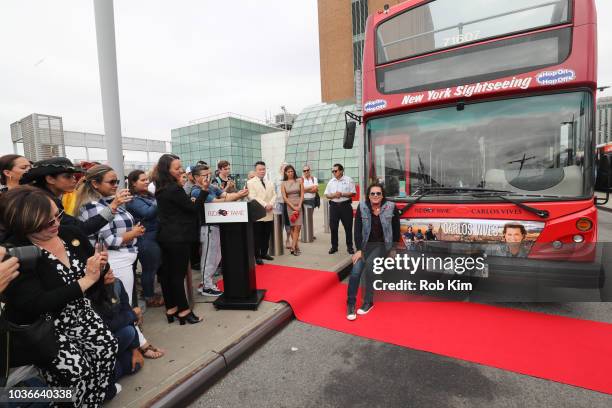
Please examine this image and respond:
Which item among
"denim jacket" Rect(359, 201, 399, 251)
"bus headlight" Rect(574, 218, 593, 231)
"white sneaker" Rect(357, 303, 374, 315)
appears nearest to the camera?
"bus headlight" Rect(574, 218, 593, 231)

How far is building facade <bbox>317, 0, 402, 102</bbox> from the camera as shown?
32031 millimetres

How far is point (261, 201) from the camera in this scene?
5754mm

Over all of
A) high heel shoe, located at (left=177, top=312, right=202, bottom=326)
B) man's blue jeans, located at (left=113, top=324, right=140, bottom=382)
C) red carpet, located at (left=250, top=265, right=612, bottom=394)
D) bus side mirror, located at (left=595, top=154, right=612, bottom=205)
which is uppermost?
bus side mirror, located at (left=595, top=154, right=612, bottom=205)

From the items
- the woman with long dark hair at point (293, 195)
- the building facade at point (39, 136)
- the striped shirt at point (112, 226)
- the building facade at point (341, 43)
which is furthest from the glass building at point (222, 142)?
the striped shirt at point (112, 226)

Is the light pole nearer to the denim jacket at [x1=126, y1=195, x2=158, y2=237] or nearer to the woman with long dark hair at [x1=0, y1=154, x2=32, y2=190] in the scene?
the denim jacket at [x1=126, y1=195, x2=158, y2=237]

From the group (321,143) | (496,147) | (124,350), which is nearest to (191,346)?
(124,350)

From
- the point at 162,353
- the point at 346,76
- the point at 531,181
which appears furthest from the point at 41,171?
the point at 346,76

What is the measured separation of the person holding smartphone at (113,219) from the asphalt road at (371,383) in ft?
4.78

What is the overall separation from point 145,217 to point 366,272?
2769mm

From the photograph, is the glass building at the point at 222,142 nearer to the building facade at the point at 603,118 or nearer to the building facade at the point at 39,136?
the building facade at the point at 39,136

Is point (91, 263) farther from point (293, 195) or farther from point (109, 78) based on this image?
point (293, 195)

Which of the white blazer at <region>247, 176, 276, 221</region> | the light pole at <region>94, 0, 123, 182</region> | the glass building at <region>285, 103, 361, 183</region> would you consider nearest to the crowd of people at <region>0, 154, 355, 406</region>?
the light pole at <region>94, 0, 123, 182</region>

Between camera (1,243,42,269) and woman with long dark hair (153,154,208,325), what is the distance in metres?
1.67

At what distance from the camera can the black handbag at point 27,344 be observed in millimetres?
→ 1515
